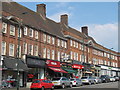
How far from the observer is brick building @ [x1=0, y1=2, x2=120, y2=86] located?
33156 millimetres

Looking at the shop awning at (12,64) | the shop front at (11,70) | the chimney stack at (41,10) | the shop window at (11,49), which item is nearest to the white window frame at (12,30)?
the shop window at (11,49)

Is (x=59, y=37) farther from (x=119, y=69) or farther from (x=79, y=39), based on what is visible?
(x=119, y=69)

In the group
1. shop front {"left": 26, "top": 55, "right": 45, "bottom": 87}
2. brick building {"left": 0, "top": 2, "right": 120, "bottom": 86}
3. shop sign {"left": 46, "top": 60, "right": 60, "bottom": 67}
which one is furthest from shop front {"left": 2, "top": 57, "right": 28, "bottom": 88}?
shop sign {"left": 46, "top": 60, "right": 60, "bottom": 67}

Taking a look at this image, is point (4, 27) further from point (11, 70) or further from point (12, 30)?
point (11, 70)

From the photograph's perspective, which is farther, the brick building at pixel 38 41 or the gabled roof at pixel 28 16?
the gabled roof at pixel 28 16

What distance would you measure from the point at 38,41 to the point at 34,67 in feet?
14.9

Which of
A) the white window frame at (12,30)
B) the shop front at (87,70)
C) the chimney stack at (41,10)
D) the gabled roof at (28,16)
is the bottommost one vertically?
the shop front at (87,70)

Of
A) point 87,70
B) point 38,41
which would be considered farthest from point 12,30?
point 87,70

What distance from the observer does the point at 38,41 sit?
3991 cm

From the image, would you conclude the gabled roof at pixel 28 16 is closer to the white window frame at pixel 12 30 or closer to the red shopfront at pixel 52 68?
the white window frame at pixel 12 30

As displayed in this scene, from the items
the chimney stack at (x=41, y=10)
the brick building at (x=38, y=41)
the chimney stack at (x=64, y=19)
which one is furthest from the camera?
the chimney stack at (x=64, y=19)

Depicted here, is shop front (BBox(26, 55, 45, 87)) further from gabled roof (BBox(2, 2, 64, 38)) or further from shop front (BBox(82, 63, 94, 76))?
shop front (BBox(82, 63, 94, 76))

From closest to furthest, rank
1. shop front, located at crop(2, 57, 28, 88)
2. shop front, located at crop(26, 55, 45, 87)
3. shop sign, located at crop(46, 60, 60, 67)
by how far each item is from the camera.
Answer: shop front, located at crop(2, 57, 28, 88), shop front, located at crop(26, 55, 45, 87), shop sign, located at crop(46, 60, 60, 67)

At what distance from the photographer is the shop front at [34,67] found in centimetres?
3667
